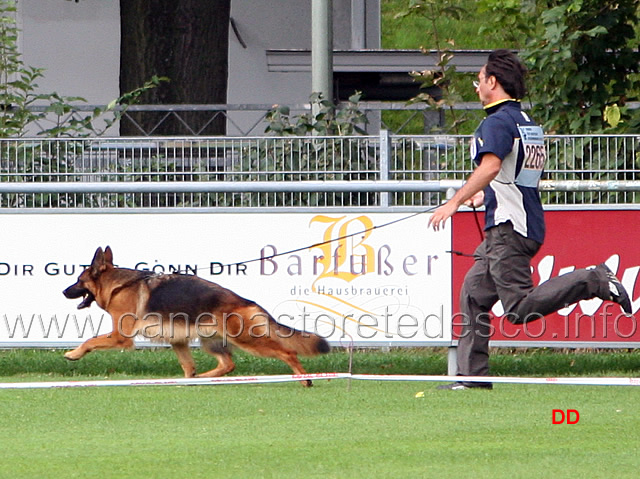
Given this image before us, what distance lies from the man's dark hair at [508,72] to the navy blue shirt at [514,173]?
131mm

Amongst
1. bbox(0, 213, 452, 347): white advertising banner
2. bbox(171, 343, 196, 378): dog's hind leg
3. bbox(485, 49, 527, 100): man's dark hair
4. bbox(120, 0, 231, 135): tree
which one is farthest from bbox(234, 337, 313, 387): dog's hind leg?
bbox(120, 0, 231, 135): tree

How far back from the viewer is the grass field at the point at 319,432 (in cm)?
493

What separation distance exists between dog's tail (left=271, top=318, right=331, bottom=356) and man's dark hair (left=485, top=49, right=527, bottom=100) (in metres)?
2.09

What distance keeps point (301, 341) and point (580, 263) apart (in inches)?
82.1

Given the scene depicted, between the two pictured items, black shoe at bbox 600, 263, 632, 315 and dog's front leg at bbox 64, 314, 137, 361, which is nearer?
black shoe at bbox 600, 263, 632, 315

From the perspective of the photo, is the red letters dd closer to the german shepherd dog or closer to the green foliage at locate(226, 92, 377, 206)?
the german shepherd dog

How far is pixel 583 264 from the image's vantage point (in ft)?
28.1

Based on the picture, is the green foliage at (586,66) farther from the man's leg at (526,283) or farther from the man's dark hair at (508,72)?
the man's leg at (526,283)

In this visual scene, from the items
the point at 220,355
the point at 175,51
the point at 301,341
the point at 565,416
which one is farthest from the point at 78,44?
the point at 565,416

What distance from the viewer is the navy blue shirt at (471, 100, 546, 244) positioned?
272 inches

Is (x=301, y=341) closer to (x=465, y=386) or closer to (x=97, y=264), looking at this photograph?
(x=465, y=386)

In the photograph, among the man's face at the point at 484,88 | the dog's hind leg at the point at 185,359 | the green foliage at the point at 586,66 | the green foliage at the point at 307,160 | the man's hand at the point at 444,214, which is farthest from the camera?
the green foliage at the point at 586,66

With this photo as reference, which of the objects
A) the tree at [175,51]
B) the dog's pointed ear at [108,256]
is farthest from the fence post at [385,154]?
the tree at [175,51]

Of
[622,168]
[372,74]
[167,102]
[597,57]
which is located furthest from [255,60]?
[622,168]
